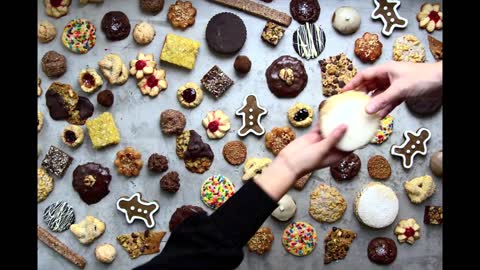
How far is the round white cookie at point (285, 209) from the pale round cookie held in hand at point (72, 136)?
1010 millimetres

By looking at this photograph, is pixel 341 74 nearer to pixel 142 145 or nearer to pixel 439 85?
pixel 142 145

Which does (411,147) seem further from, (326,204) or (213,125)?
(213,125)

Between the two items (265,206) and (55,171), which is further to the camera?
(55,171)

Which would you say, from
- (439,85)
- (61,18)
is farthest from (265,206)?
(61,18)

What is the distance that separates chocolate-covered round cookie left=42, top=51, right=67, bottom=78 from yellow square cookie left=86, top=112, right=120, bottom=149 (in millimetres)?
292

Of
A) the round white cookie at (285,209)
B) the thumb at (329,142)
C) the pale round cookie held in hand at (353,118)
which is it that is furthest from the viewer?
the round white cookie at (285,209)

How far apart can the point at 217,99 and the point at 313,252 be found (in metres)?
0.88

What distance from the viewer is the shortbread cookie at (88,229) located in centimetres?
249

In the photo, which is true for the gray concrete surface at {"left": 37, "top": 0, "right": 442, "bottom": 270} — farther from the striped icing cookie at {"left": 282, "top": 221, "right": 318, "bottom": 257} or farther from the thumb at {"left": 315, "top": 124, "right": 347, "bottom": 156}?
the thumb at {"left": 315, "top": 124, "right": 347, "bottom": 156}

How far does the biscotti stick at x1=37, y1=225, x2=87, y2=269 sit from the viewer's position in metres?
2.52

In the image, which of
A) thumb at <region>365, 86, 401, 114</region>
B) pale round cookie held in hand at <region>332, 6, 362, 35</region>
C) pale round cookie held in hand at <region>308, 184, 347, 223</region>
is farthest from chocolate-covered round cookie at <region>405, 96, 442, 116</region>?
thumb at <region>365, 86, 401, 114</region>

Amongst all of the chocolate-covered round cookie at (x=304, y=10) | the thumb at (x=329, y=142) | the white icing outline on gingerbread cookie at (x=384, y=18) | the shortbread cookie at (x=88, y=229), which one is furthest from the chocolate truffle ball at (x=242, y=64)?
the thumb at (x=329, y=142)

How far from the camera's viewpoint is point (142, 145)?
2.55 m

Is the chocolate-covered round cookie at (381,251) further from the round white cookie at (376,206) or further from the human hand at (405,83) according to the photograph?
the human hand at (405,83)
